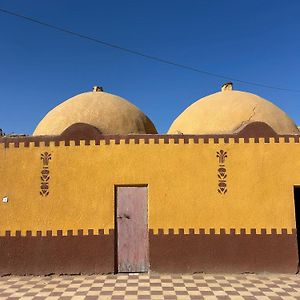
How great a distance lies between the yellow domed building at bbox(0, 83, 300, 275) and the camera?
787cm

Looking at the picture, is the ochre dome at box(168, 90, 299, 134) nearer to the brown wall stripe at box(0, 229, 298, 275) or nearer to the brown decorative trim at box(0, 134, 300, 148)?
the brown decorative trim at box(0, 134, 300, 148)

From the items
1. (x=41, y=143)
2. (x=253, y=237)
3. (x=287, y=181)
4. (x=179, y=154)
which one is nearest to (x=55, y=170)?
(x=41, y=143)

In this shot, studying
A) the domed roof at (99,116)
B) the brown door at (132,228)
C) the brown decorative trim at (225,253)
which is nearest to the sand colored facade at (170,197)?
the brown decorative trim at (225,253)

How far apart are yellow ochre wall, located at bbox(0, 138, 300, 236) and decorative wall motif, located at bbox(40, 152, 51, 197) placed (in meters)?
0.09

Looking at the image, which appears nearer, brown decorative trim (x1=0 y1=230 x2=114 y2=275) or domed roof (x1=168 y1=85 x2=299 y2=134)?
brown decorative trim (x1=0 y1=230 x2=114 y2=275)

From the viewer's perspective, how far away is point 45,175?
8.09 meters

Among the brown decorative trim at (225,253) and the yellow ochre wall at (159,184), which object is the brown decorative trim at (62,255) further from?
the brown decorative trim at (225,253)

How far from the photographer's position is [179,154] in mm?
8133

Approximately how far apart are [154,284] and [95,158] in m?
3.12

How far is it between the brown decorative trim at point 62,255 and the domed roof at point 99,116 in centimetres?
324

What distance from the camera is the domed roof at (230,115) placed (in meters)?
9.67

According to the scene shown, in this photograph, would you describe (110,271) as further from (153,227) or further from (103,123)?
(103,123)

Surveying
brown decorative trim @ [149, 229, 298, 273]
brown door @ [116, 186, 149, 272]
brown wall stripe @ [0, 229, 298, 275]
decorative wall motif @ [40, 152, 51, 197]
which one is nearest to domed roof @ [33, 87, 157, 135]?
decorative wall motif @ [40, 152, 51, 197]

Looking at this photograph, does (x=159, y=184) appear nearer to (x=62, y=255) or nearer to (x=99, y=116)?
(x=62, y=255)
